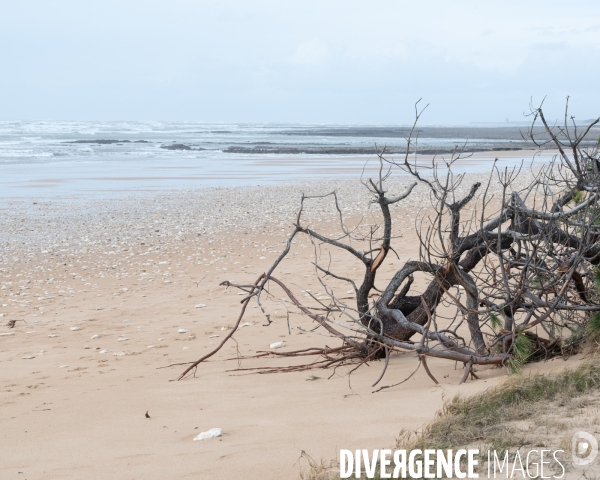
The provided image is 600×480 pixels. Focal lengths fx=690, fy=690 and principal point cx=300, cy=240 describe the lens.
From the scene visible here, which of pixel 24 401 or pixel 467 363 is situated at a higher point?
pixel 467 363

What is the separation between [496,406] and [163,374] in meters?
3.00

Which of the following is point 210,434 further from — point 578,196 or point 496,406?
point 578,196

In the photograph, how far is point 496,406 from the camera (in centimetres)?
374

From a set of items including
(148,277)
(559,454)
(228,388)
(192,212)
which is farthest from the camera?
(192,212)

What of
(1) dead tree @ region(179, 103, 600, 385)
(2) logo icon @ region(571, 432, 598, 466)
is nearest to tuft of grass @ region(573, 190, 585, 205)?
(1) dead tree @ region(179, 103, 600, 385)

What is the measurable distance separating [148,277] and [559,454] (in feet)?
25.1

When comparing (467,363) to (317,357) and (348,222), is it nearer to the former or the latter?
(317,357)

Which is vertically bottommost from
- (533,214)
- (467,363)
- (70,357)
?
(70,357)

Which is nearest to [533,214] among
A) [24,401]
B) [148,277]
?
[24,401]

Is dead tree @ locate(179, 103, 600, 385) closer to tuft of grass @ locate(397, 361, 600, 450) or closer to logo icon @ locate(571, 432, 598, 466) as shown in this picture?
tuft of grass @ locate(397, 361, 600, 450)

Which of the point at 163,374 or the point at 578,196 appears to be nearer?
the point at 578,196

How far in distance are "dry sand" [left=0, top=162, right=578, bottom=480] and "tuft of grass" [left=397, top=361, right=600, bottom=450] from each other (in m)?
0.24

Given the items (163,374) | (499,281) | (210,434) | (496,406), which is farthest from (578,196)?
(163,374)

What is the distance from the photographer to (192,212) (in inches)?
633
